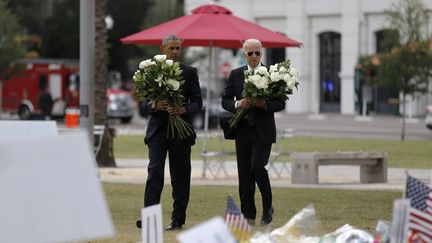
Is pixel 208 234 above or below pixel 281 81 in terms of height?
below

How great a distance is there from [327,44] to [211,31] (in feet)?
141

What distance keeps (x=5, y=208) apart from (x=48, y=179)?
0.86 feet

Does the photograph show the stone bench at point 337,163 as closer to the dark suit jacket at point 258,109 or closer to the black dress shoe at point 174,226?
the dark suit jacket at point 258,109

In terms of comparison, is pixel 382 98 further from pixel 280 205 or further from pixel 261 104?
pixel 261 104

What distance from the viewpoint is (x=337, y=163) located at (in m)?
18.8

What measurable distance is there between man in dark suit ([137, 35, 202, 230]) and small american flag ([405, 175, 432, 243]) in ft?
14.6

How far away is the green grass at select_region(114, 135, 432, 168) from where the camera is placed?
Result: 26406 mm

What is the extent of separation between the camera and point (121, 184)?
722 inches

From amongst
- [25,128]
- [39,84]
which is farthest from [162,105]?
[39,84]

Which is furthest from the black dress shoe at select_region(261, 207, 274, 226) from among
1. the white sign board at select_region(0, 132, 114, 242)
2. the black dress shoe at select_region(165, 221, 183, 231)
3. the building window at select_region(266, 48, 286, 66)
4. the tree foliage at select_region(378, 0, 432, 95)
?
the building window at select_region(266, 48, 286, 66)

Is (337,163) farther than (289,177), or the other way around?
(289,177)

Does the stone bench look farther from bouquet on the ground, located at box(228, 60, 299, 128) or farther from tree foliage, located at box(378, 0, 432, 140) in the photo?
tree foliage, located at box(378, 0, 432, 140)

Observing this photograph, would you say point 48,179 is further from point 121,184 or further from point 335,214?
point 121,184

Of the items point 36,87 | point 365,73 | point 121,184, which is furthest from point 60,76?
point 121,184
